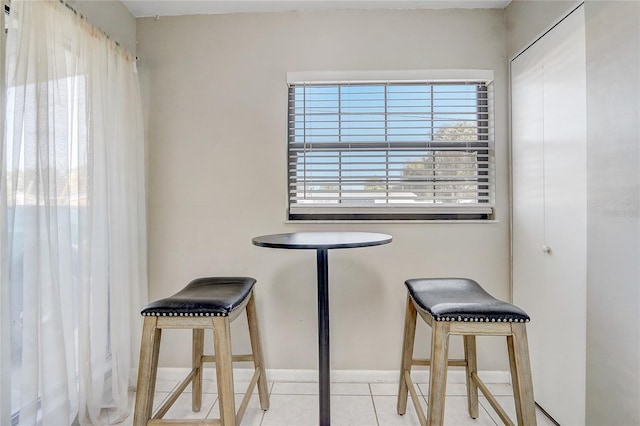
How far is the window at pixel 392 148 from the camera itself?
2.04 meters

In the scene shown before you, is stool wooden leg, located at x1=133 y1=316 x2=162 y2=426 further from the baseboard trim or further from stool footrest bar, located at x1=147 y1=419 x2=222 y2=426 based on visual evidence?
the baseboard trim

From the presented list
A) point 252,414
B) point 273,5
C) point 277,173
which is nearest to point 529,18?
point 273,5

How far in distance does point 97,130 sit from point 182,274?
95 cm

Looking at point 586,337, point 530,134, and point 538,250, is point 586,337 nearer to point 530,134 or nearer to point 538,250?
point 538,250

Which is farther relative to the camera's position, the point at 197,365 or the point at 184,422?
the point at 197,365

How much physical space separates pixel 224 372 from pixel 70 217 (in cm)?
98

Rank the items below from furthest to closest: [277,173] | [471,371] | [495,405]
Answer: [277,173] → [471,371] → [495,405]

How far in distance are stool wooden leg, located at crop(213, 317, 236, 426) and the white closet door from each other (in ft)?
5.01

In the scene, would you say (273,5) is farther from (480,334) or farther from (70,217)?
(480,334)

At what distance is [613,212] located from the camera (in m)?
1.27

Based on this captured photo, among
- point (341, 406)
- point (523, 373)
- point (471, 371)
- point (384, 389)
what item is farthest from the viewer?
point (384, 389)

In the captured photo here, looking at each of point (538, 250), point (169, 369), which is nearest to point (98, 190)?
point (169, 369)

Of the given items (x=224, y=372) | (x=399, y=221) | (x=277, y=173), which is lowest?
(x=224, y=372)

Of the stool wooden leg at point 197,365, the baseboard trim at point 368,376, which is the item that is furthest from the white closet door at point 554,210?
the stool wooden leg at point 197,365
